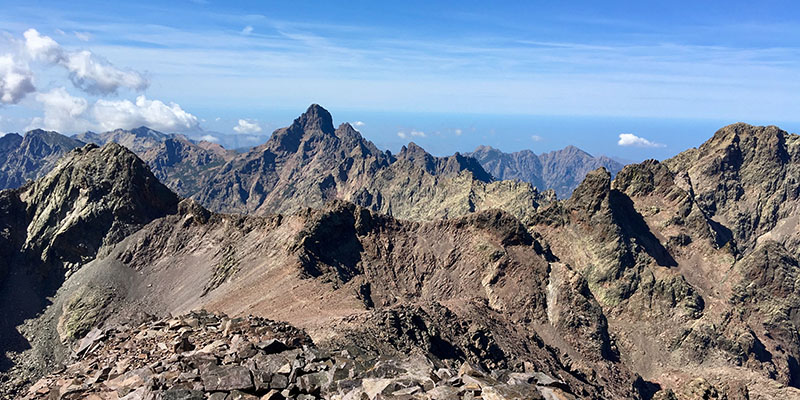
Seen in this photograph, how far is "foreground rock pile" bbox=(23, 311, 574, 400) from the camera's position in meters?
25.7

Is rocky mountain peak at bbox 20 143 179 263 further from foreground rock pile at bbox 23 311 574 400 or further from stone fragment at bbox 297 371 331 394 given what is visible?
stone fragment at bbox 297 371 331 394

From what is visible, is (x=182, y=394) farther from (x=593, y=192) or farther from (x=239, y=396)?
(x=593, y=192)

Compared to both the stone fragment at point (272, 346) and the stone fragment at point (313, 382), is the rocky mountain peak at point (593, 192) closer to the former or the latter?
the stone fragment at point (272, 346)

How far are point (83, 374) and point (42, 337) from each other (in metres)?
62.4

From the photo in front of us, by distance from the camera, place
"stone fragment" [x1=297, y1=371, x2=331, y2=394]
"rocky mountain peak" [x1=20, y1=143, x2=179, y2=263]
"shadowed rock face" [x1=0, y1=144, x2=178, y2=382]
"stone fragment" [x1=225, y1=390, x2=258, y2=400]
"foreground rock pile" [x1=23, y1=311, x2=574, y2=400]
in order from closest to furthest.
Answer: "foreground rock pile" [x1=23, y1=311, x2=574, y2=400] → "stone fragment" [x1=225, y1=390, x2=258, y2=400] → "stone fragment" [x1=297, y1=371, x2=331, y2=394] → "shadowed rock face" [x1=0, y1=144, x2=178, y2=382] → "rocky mountain peak" [x1=20, y1=143, x2=179, y2=263]

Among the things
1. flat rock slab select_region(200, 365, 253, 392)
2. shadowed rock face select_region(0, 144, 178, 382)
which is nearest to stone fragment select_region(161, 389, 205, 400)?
flat rock slab select_region(200, 365, 253, 392)

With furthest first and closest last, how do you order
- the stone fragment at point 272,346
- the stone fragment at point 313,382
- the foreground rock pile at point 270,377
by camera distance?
1. the stone fragment at point 272,346
2. the stone fragment at point 313,382
3. the foreground rock pile at point 270,377

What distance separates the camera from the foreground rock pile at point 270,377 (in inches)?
1011

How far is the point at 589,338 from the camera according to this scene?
92.0m

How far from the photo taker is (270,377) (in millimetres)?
28219

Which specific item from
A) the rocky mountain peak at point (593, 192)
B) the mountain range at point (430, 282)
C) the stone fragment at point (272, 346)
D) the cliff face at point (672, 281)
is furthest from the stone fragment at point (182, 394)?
the rocky mountain peak at point (593, 192)

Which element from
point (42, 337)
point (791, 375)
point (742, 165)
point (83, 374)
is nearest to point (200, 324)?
point (83, 374)

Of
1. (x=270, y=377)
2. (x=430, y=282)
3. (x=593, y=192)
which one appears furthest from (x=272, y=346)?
(x=593, y=192)

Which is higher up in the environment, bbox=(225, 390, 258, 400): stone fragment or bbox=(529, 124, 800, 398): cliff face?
bbox=(225, 390, 258, 400): stone fragment
